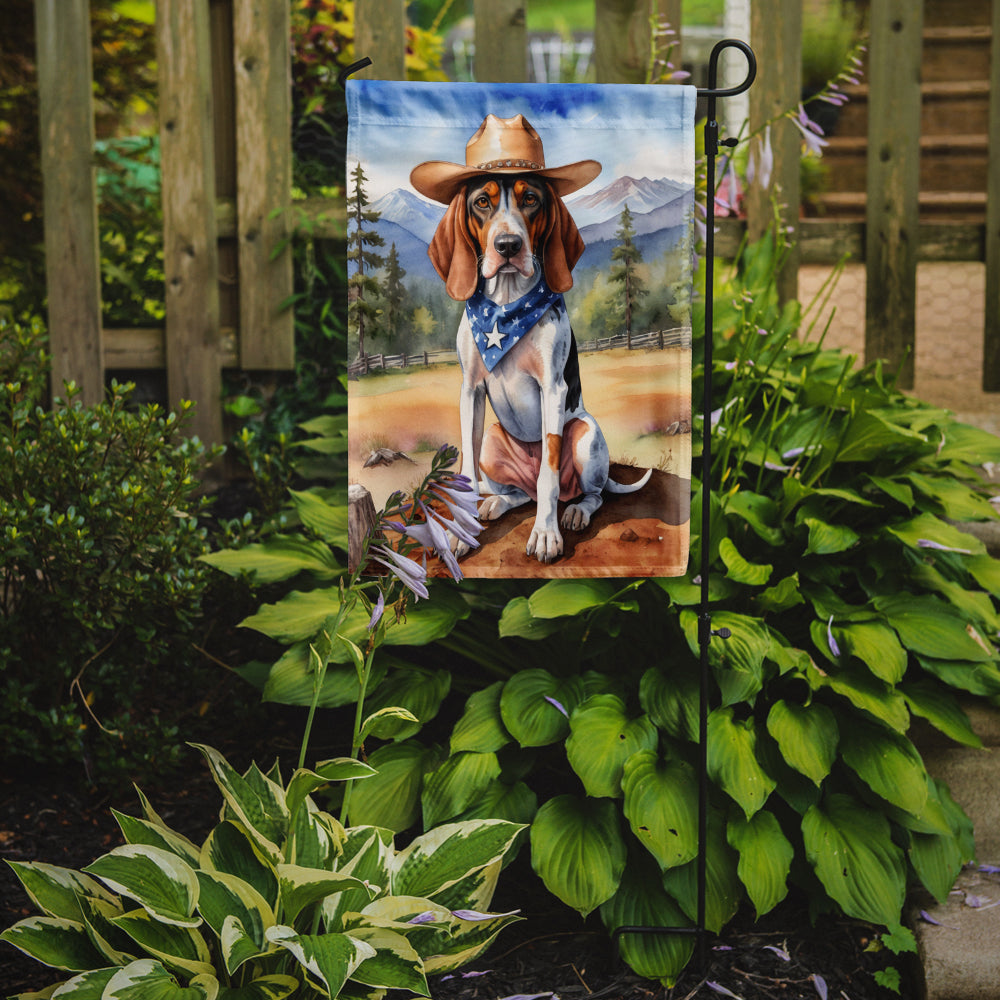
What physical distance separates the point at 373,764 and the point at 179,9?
2483 millimetres

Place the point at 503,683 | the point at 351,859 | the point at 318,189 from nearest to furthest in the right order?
the point at 351,859 < the point at 503,683 < the point at 318,189

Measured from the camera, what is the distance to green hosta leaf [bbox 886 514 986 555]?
2.15 meters

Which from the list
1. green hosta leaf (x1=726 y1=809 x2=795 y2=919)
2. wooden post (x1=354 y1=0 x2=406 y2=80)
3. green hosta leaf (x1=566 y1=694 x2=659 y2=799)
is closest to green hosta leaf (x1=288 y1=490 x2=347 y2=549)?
green hosta leaf (x1=566 y1=694 x2=659 y2=799)

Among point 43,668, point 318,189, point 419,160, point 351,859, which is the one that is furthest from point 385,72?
point 351,859

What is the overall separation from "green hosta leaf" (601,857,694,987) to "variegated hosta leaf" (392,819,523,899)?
32 cm

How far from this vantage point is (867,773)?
193cm

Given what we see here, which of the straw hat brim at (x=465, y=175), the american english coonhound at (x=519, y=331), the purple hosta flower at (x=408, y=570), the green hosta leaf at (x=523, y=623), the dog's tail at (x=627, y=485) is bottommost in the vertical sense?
the green hosta leaf at (x=523, y=623)

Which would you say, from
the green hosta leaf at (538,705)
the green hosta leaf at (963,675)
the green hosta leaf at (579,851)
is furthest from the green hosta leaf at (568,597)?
the green hosta leaf at (963,675)

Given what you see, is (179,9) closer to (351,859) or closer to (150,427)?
(150,427)

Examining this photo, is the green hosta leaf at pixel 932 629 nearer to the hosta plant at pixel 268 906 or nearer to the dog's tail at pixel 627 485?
the dog's tail at pixel 627 485

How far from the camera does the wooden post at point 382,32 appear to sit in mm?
3098

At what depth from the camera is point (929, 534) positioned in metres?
2.18

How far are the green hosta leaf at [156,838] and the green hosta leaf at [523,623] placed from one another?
0.69m

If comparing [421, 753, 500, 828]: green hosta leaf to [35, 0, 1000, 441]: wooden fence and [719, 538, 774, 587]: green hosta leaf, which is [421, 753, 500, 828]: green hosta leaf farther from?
[35, 0, 1000, 441]: wooden fence
